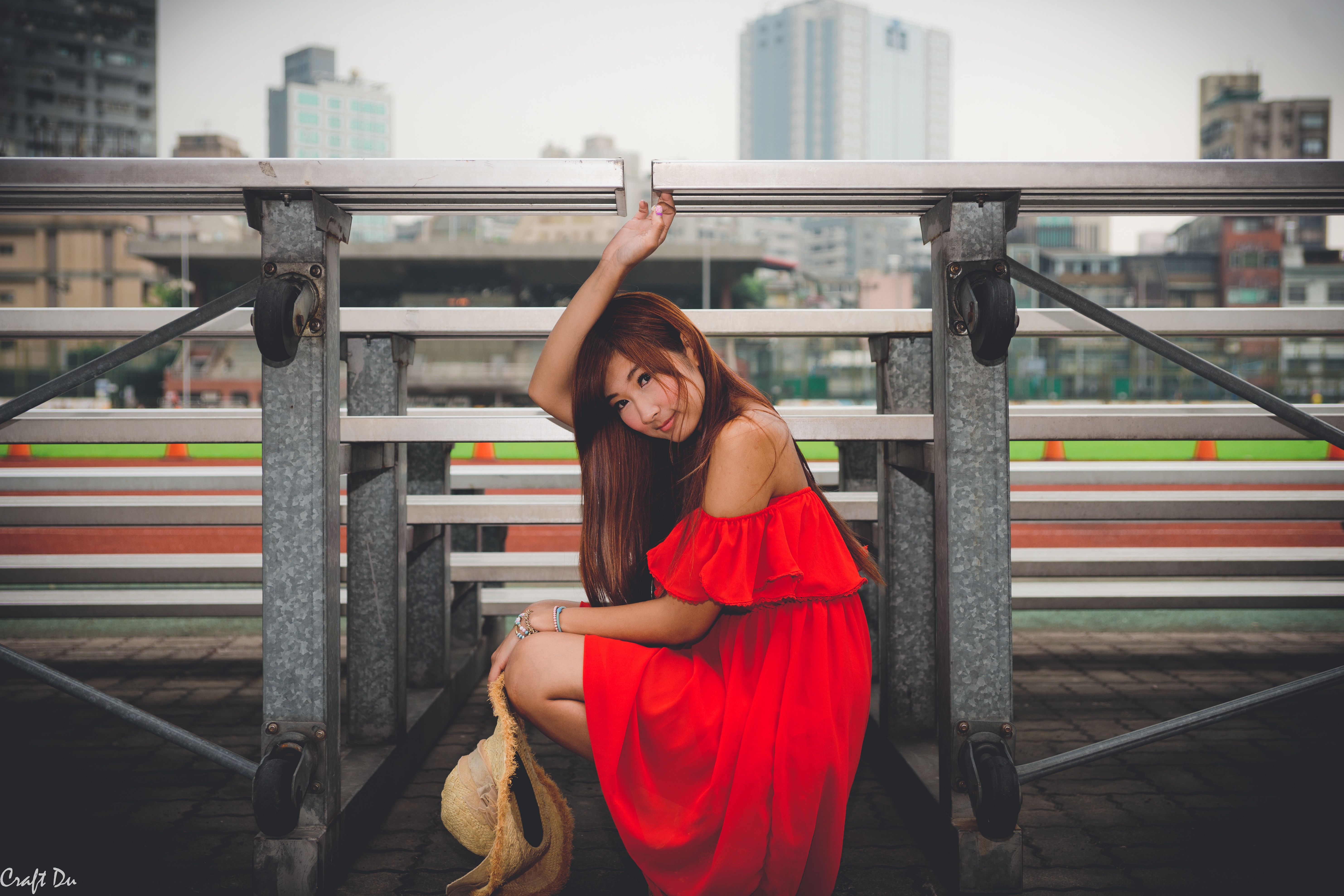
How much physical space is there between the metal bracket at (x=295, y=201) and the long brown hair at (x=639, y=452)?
61 centimetres

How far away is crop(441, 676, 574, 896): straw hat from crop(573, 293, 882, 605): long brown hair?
352mm

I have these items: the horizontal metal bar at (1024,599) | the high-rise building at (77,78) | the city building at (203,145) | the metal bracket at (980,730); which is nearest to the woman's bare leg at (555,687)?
the metal bracket at (980,730)

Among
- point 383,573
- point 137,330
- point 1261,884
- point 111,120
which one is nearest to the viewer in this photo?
point 1261,884

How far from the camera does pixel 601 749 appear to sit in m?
1.55

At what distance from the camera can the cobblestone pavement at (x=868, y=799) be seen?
1917 millimetres

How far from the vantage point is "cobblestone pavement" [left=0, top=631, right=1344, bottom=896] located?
1917mm

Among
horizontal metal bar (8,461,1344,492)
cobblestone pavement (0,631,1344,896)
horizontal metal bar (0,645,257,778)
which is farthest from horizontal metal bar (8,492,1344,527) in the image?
horizontal metal bar (0,645,257,778)

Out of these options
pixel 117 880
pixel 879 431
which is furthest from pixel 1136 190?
pixel 117 880

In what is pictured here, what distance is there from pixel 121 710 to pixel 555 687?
867 mm

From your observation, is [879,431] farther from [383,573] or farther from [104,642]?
[104,642]

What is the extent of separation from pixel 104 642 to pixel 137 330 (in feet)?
8.22

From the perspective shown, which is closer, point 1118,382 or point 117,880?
point 117,880

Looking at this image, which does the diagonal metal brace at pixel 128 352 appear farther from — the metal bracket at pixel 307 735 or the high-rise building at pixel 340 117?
the high-rise building at pixel 340 117

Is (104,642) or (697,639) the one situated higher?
(697,639)
